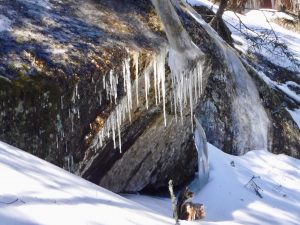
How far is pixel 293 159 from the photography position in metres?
10.0

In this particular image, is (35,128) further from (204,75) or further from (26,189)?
(204,75)

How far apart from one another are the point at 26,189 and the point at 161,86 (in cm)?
357

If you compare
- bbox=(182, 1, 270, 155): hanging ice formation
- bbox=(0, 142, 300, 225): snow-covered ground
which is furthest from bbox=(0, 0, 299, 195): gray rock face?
bbox=(182, 1, 270, 155): hanging ice formation

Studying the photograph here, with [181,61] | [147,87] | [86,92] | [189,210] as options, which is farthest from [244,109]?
[86,92]

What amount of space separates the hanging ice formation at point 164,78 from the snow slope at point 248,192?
116cm

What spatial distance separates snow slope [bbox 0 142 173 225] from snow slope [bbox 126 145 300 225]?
7.23 feet

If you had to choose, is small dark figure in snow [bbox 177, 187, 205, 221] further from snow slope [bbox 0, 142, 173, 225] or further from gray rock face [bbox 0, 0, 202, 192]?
snow slope [bbox 0, 142, 173, 225]

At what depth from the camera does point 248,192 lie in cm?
756

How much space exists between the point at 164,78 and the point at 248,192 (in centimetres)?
257

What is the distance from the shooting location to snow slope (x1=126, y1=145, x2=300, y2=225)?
6.43 m

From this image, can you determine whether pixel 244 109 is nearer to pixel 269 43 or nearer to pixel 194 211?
pixel 194 211

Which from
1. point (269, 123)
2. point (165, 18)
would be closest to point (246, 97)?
point (269, 123)

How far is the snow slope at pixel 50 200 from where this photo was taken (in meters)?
2.51

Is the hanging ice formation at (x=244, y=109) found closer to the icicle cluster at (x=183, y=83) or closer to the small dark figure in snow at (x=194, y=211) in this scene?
the icicle cluster at (x=183, y=83)
